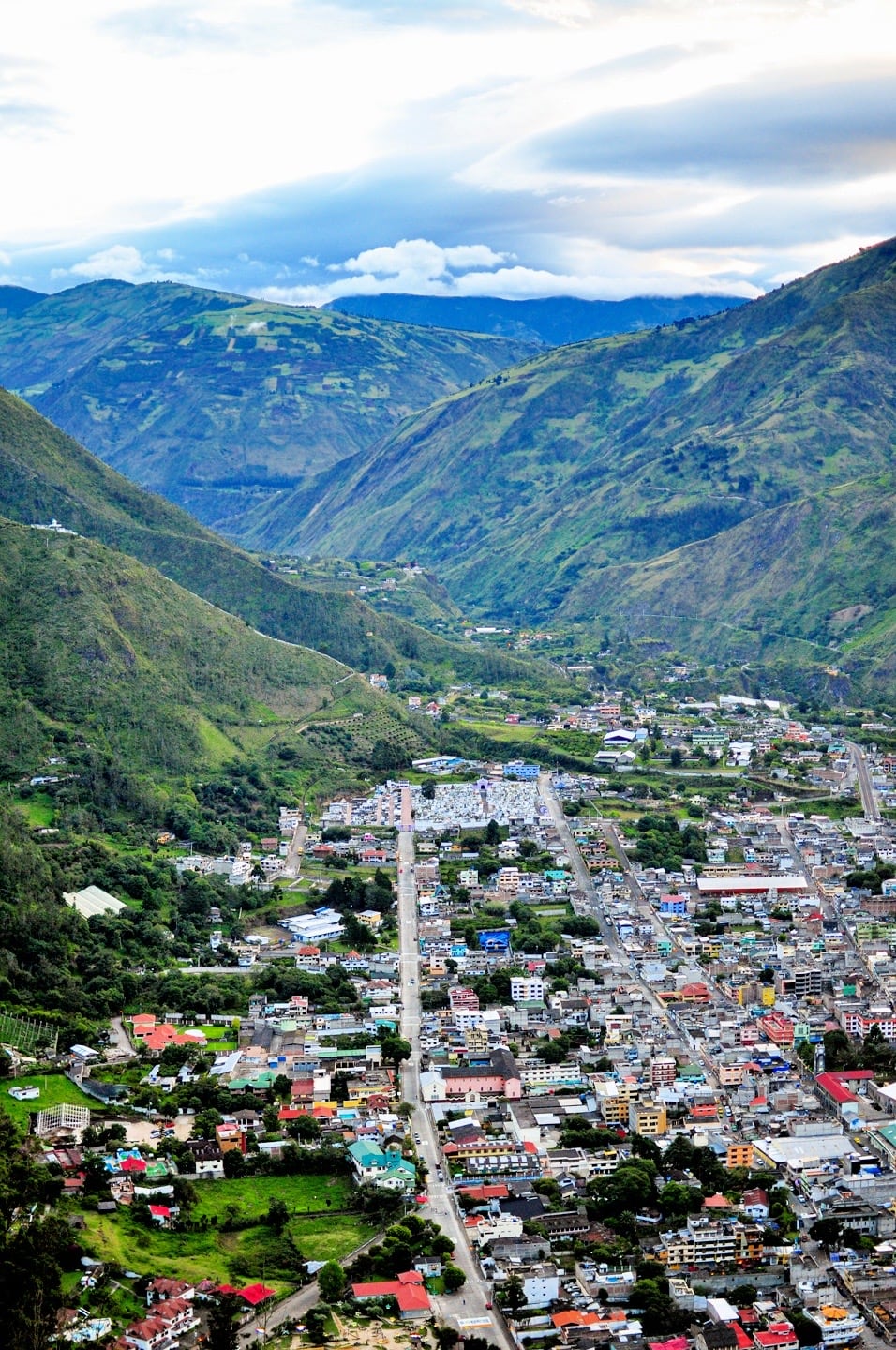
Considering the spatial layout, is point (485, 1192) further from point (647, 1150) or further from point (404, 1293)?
point (404, 1293)

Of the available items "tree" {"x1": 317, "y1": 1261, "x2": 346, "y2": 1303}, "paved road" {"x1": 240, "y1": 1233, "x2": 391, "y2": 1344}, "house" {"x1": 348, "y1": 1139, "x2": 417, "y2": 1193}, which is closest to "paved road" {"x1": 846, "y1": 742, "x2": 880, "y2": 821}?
"house" {"x1": 348, "y1": 1139, "x2": 417, "y2": 1193}

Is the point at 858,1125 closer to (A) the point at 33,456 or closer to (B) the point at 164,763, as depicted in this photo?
(B) the point at 164,763

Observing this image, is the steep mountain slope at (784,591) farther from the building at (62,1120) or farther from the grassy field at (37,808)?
the building at (62,1120)

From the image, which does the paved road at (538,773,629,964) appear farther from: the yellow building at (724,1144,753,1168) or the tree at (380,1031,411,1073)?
the yellow building at (724,1144,753,1168)

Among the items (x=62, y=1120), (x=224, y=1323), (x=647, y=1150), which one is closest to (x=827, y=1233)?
(x=647, y=1150)

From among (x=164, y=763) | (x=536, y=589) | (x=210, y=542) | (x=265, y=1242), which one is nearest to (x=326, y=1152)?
(x=265, y=1242)

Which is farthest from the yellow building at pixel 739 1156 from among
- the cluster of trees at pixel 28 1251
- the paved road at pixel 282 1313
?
the cluster of trees at pixel 28 1251
